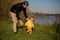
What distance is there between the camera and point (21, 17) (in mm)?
1924

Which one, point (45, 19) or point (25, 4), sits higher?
point (25, 4)

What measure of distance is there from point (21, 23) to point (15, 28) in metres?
0.08

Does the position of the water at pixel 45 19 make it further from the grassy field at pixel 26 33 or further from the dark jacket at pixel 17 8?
the dark jacket at pixel 17 8

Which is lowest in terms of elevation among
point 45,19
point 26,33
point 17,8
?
point 26,33

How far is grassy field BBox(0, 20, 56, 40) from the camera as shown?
75.2 inches

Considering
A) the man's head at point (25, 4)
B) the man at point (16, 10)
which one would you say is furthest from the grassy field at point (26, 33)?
the man's head at point (25, 4)

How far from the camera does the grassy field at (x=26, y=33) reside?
6.27ft

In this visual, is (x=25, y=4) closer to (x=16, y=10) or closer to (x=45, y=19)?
(x=16, y=10)

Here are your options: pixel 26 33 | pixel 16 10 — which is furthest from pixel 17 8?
pixel 26 33

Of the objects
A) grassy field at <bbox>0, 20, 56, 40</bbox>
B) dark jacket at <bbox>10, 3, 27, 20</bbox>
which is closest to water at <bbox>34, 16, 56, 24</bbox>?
grassy field at <bbox>0, 20, 56, 40</bbox>

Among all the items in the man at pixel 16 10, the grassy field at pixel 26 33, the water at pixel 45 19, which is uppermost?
the man at pixel 16 10

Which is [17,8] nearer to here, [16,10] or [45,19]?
[16,10]

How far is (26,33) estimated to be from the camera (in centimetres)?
193

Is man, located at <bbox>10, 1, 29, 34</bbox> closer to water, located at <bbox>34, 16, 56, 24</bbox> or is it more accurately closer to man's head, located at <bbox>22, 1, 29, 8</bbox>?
man's head, located at <bbox>22, 1, 29, 8</bbox>
